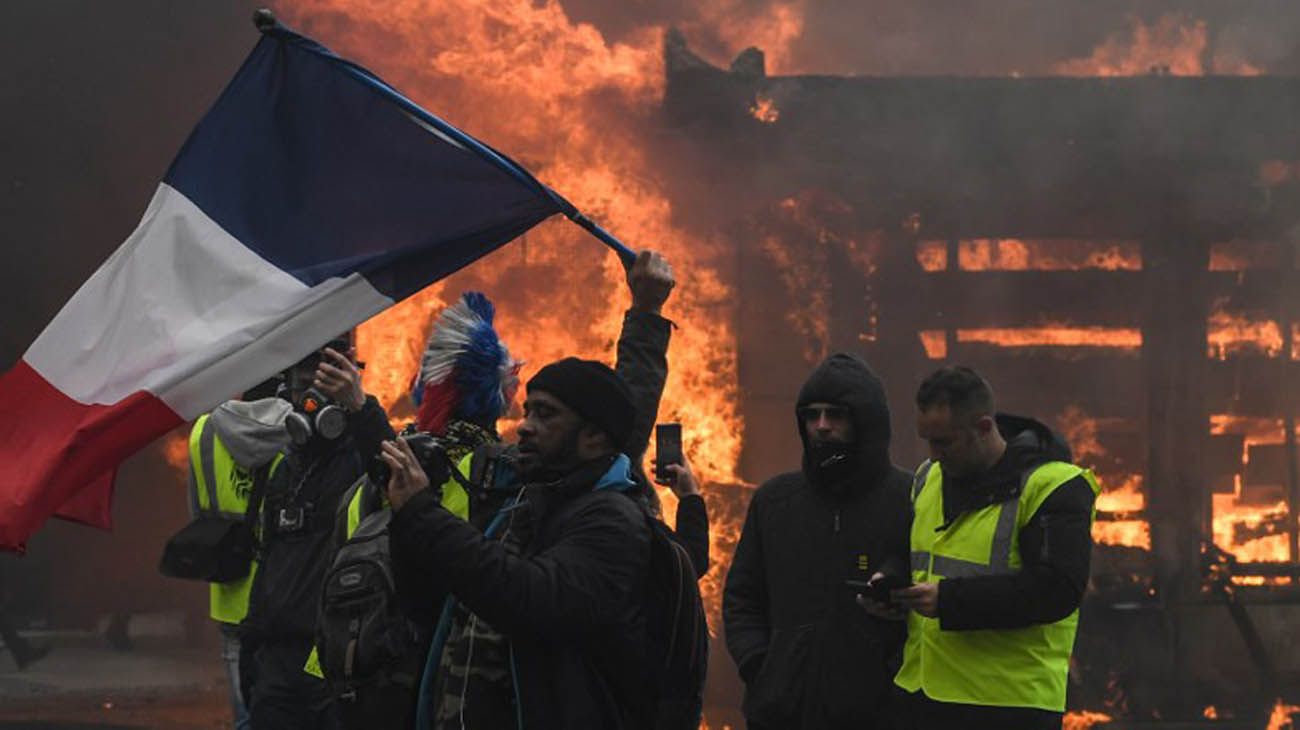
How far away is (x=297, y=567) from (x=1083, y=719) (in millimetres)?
5566

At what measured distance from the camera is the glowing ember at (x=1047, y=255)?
12.4 meters

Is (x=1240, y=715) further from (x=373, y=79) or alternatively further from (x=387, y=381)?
(x=373, y=79)

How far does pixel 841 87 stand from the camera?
12.2 metres

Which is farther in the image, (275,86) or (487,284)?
(487,284)

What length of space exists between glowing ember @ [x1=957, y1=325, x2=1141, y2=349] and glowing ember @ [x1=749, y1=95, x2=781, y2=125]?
80.3 inches

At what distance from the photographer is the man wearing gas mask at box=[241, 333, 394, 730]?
16.2ft

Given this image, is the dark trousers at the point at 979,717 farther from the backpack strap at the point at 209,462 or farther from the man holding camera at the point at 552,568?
the backpack strap at the point at 209,462

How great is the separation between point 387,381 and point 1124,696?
5478 mm

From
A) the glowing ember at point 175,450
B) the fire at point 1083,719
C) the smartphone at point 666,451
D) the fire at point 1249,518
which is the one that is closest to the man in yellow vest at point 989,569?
the smartphone at point 666,451

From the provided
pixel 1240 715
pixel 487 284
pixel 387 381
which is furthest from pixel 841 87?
pixel 1240 715

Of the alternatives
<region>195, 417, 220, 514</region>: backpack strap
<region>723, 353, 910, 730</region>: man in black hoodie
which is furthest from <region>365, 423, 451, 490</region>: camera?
<region>195, 417, 220, 514</region>: backpack strap

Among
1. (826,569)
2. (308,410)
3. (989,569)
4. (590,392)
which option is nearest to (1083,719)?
(826,569)

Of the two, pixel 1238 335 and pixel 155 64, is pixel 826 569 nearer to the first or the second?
pixel 1238 335

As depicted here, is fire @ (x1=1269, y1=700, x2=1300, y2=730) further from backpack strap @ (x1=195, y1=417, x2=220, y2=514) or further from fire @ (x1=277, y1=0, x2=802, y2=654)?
backpack strap @ (x1=195, y1=417, x2=220, y2=514)
